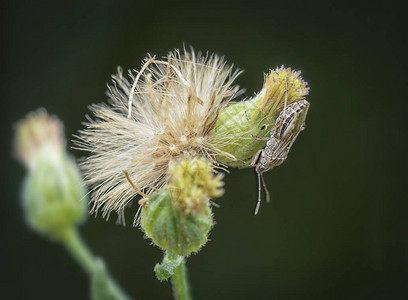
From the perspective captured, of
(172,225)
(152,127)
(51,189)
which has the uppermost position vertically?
(51,189)

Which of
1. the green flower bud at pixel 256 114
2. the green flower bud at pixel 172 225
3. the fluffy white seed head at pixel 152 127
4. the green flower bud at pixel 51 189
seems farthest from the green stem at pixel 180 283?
the green flower bud at pixel 51 189

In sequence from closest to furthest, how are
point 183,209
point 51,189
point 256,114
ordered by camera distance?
point 183,209 < point 256,114 < point 51,189

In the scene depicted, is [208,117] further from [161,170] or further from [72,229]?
[72,229]

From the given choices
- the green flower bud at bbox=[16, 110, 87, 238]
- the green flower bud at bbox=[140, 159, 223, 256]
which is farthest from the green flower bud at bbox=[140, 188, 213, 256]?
the green flower bud at bbox=[16, 110, 87, 238]

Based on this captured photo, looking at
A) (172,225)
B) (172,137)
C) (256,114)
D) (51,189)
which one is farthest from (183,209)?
(51,189)

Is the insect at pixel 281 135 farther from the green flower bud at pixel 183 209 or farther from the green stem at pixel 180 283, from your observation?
the green stem at pixel 180 283

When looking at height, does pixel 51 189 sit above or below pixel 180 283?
above

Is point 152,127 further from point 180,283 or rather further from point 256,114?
point 180,283
